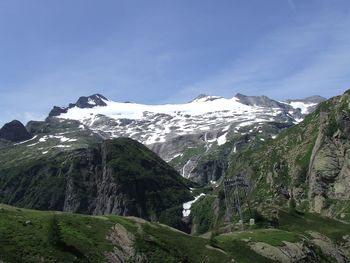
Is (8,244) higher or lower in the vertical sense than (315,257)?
higher

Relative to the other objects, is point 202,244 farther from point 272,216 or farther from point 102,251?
point 272,216

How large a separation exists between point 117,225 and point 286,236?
31.4 meters

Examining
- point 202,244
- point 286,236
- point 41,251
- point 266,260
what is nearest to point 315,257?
point 286,236

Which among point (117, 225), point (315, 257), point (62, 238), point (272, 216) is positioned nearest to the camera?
point (62, 238)

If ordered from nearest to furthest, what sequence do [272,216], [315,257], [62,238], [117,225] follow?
1. [62,238]
2. [117,225]
3. [315,257]
4. [272,216]

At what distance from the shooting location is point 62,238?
61594mm

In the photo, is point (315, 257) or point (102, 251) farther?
point (315, 257)

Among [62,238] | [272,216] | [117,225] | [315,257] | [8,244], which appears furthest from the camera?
[272,216]

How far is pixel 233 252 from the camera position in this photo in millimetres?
74375

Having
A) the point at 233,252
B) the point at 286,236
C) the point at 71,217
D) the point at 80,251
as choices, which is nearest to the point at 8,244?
the point at 80,251

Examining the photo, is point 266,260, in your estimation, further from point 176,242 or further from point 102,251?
point 102,251

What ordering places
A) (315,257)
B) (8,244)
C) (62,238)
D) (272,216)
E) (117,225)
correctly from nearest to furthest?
(8,244) < (62,238) < (117,225) < (315,257) < (272,216)

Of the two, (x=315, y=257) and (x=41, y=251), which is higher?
(x=41, y=251)

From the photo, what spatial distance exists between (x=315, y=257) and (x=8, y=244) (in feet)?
168
